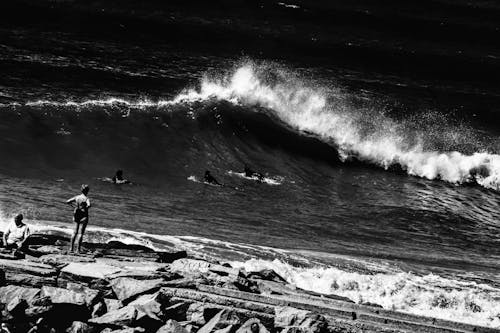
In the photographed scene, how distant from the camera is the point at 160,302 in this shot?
11.8 m

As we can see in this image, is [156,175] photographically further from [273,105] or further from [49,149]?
[273,105]

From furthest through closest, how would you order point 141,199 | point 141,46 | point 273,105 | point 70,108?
point 141,46, point 273,105, point 70,108, point 141,199

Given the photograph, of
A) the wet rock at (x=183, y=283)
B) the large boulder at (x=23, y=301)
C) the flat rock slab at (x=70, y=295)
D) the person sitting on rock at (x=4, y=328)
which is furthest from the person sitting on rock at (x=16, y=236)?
the wet rock at (x=183, y=283)

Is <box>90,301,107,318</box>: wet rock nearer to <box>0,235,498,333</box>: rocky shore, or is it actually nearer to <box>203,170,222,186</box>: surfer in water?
<box>0,235,498,333</box>: rocky shore

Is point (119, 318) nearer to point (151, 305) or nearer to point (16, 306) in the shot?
point (151, 305)

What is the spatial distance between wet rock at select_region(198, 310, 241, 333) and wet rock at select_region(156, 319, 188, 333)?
34 centimetres

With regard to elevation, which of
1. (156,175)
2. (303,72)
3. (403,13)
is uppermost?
(403,13)

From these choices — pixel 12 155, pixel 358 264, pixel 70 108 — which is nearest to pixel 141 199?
pixel 12 155

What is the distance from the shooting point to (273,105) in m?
35.4

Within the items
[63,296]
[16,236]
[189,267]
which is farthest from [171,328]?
[16,236]

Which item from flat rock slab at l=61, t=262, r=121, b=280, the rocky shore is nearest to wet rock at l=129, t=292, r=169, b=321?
the rocky shore

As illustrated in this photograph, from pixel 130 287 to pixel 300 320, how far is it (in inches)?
106

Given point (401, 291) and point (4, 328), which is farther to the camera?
point (401, 291)

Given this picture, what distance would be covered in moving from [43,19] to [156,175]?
20.9 meters
